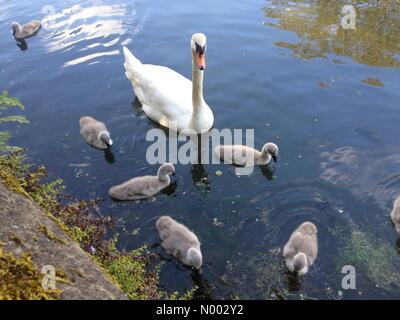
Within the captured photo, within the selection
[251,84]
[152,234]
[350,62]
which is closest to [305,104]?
[251,84]

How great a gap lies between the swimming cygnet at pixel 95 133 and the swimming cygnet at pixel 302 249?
4356 millimetres

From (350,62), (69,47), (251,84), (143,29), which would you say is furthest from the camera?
(143,29)

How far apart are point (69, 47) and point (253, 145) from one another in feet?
24.9

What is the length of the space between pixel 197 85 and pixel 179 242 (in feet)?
12.0

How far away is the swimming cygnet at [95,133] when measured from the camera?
871 cm

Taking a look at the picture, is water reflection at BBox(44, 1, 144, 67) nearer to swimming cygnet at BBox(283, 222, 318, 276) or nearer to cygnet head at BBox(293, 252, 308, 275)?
swimming cygnet at BBox(283, 222, 318, 276)

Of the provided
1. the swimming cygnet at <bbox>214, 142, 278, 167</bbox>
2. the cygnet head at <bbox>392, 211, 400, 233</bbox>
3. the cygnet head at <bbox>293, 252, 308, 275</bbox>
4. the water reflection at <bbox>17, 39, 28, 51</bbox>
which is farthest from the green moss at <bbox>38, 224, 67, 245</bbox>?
the water reflection at <bbox>17, 39, 28, 51</bbox>

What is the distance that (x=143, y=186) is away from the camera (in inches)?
301

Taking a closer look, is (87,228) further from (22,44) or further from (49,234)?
(22,44)

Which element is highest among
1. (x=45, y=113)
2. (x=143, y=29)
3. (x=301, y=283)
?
(x=143, y=29)

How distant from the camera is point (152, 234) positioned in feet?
22.9

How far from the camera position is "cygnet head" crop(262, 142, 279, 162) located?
26.9 ft

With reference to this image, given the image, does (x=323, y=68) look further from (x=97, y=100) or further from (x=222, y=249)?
(x=222, y=249)

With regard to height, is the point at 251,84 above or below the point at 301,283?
above
